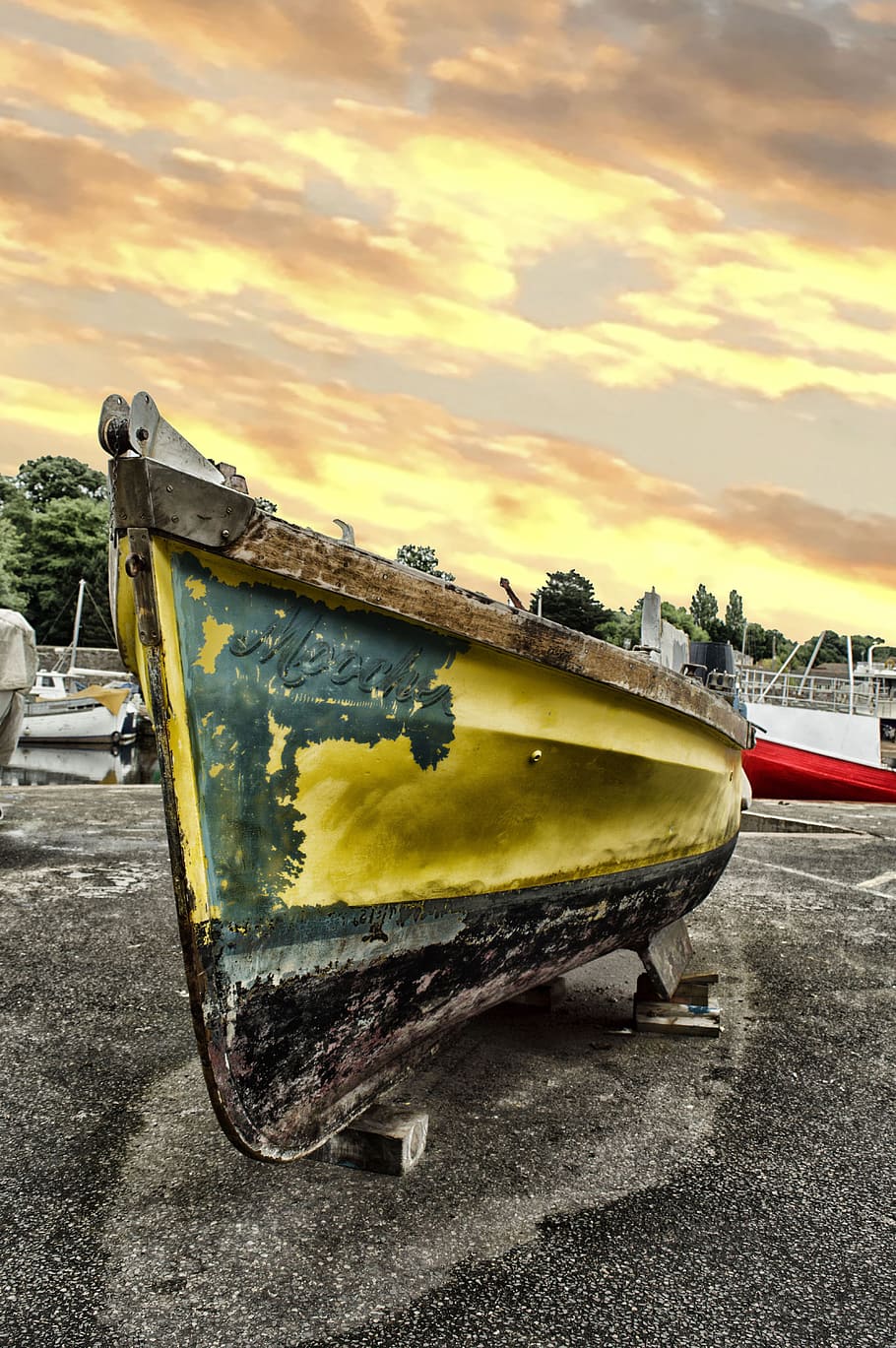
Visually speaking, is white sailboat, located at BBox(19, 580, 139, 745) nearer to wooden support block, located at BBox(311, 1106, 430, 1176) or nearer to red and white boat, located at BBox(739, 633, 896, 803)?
red and white boat, located at BBox(739, 633, 896, 803)

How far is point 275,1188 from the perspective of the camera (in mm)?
2691

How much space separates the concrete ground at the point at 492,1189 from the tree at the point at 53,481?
194 ft

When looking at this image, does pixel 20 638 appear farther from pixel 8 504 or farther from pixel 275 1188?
pixel 8 504

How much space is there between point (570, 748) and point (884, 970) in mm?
3229

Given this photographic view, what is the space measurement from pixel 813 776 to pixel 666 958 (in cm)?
1518

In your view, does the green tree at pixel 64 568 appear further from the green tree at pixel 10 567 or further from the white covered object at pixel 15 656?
the white covered object at pixel 15 656

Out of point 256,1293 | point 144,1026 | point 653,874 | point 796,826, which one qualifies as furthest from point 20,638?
point 796,826

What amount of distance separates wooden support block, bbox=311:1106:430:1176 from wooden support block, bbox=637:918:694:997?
1496 millimetres

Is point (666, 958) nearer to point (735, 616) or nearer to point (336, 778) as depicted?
point (336, 778)

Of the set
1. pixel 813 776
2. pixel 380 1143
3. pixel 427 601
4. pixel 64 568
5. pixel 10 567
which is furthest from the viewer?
pixel 64 568

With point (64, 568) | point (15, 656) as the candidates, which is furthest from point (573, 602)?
point (15, 656)

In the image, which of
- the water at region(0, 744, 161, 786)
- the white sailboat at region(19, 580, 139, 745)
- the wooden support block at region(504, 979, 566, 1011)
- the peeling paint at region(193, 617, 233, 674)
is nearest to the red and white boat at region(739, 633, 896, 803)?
the water at region(0, 744, 161, 786)

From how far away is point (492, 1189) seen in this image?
8.74 feet

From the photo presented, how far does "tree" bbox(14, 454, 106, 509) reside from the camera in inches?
2295
